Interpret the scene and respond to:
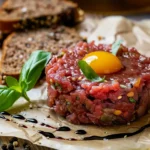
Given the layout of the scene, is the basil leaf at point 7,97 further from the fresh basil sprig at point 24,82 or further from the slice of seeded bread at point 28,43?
the slice of seeded bread at point 28,43

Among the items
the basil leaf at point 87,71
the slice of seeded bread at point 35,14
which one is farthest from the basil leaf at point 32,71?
the slice of seeded bread at point 35,14

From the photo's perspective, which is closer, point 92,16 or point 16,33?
point 16,33

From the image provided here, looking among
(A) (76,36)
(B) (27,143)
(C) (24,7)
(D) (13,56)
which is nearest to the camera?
(B) (27,143)

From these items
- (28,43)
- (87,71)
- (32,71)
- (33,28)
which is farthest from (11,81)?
(33,28)

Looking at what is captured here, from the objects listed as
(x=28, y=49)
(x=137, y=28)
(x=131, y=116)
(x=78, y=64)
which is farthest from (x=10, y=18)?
(x=131, y=116)

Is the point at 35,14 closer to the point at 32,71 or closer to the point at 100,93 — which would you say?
the point at 32,71

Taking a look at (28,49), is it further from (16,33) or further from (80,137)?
(80,137)

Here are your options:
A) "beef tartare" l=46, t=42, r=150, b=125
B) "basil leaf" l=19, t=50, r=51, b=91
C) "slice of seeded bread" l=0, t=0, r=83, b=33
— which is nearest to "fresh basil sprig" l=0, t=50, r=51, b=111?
"basil leaf" l=19, t=50, r=51, b=91
